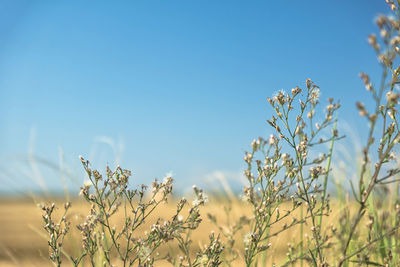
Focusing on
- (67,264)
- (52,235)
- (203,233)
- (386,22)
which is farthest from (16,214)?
(386,22)

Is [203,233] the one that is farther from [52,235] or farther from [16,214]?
[52,235]

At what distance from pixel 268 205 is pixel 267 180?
0.15 meters

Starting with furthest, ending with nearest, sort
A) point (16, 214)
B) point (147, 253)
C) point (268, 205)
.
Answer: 1. point (16, 214)
2. point (268, 205)
3. point (147, 253)

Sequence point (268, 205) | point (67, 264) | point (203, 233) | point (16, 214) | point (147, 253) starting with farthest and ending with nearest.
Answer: point (16, 214) < point (203, 233) < point (67, 264) < point (268, 205) < point (147, 253)

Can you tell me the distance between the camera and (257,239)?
224 centimetres

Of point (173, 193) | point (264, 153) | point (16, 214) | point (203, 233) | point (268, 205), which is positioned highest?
point (16, 214)

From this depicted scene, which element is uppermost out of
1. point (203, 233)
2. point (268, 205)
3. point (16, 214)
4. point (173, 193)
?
point (16, 214)

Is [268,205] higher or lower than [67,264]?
lower

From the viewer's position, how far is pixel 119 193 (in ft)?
7.78

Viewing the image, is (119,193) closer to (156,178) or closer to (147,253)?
(156,178)

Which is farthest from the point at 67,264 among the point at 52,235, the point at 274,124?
the point at 274,124

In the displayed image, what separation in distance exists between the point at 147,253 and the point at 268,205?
69 centimetres

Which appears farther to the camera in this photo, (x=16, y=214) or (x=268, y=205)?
(x=16, y=214)

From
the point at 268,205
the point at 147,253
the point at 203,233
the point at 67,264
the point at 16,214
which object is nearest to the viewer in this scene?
the point at 147,253
